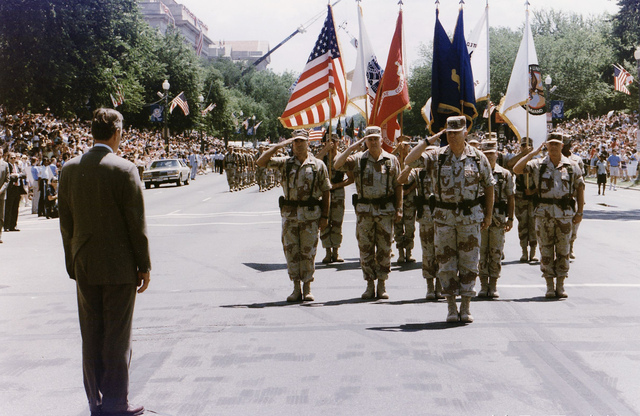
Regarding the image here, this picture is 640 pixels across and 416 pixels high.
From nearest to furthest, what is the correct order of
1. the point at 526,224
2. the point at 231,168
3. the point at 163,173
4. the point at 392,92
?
the point at 526,224
the point at 392,92
the point at 231,168
the point at 163,173

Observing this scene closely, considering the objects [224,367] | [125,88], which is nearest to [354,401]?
[224,367]

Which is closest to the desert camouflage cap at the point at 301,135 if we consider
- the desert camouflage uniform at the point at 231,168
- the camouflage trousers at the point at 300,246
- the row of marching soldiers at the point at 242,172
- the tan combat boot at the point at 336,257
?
the camouflage trousers at the point at 300,246

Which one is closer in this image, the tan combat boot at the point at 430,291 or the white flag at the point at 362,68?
the tan combat boot at the point at 430,291

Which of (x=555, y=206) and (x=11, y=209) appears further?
(x=11, y=209)

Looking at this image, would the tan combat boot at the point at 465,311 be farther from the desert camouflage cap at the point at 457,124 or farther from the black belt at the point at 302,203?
the black belt at the point at 302,203

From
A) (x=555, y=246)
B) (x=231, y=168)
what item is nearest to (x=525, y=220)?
(x=555, y=246)

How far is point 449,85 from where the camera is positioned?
472 inches

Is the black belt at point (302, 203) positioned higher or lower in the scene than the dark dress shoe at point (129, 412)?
higher

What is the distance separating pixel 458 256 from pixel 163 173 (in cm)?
3312

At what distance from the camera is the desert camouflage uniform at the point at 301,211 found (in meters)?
8.67

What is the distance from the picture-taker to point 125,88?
46.3 m

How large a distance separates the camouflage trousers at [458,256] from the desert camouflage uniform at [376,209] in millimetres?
1301

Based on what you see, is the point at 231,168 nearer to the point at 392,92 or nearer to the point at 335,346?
the point at 392,92

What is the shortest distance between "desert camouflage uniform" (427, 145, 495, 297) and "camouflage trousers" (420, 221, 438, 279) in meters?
1.18
